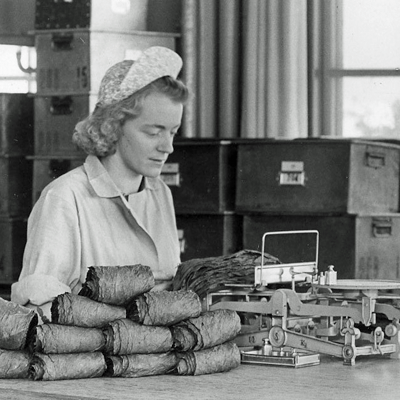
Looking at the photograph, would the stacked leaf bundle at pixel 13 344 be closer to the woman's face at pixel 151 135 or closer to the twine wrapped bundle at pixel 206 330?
the twine wrapped bundle at pixel 206 330

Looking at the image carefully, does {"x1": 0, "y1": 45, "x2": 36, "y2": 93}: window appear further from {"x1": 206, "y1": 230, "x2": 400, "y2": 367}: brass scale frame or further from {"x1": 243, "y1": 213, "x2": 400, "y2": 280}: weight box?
{"x1": 206, "y1": 230, "x2": 400, "y2": 367}: brass scale frame

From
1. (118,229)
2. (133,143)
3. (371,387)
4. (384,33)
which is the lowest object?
(371,387)

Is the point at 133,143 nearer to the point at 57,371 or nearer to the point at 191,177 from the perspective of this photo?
the point at 57,371

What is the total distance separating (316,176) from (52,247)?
198 cm

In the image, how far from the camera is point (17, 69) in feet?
18.3

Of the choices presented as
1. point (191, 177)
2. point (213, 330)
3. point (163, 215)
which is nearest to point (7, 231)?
point (191, 177)

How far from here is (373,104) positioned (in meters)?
5.55

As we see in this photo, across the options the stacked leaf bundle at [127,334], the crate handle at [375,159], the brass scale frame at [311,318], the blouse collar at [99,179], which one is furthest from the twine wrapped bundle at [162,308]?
the crate handle at [375,159]

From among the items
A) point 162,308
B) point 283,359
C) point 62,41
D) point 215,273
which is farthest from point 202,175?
point 162,308

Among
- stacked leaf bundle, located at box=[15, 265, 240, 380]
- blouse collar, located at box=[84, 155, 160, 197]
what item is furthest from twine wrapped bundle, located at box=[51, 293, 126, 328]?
blouse collar, located at box=[84, 155, 160, 197]

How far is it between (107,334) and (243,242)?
2654 mm

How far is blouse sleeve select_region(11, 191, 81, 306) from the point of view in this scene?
263cm

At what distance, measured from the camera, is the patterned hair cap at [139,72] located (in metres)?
3.05

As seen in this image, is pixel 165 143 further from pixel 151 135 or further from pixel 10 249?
pixel 10 249
